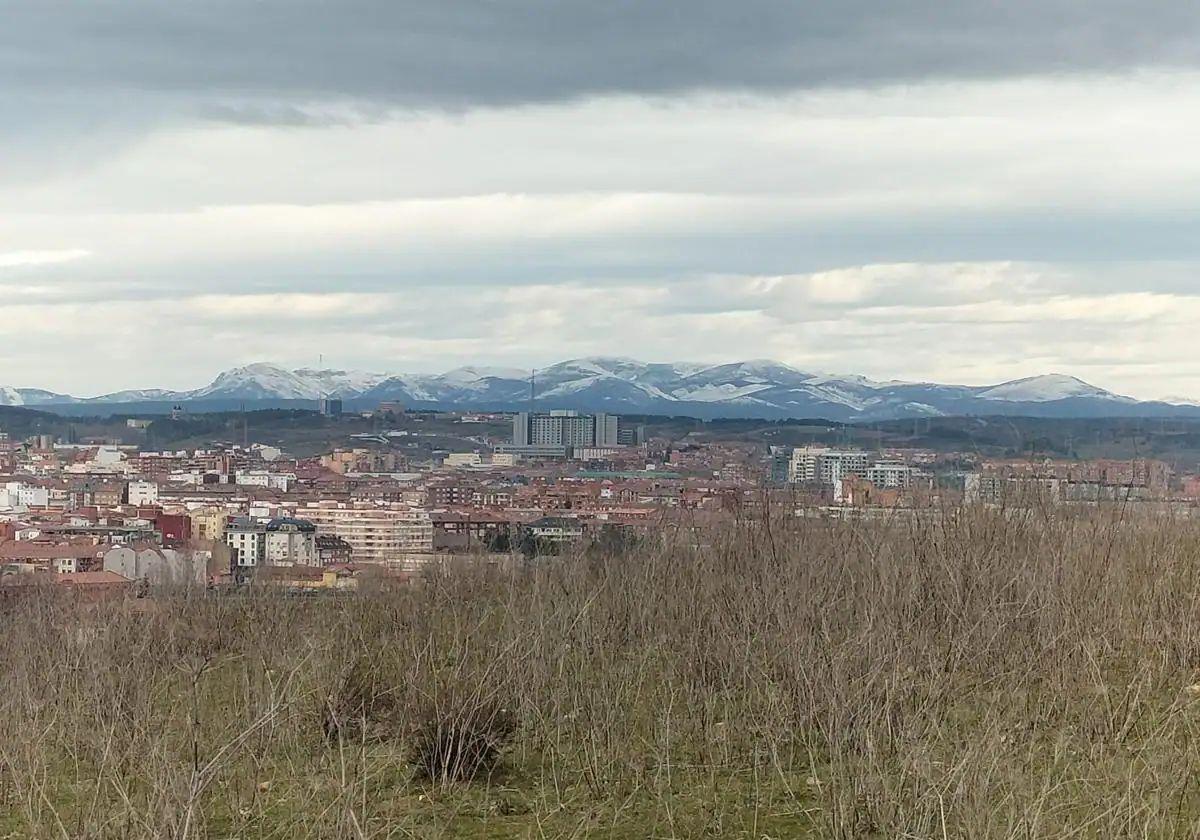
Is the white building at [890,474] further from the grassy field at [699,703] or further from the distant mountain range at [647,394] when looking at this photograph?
the distant mountain range at [647,394]

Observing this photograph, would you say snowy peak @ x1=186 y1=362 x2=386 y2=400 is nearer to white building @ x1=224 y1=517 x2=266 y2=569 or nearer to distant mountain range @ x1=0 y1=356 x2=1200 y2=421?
distant mountain range @ x1=0 y1=356 x2=1200 y2=421

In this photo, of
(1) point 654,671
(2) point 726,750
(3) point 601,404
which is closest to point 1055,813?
(2) point 726,750

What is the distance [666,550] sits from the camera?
10922 millimetres

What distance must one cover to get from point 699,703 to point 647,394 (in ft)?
134

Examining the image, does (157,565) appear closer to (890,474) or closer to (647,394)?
(890,474)

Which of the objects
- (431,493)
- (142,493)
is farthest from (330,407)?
(431,493)

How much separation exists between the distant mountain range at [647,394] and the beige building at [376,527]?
10.8m

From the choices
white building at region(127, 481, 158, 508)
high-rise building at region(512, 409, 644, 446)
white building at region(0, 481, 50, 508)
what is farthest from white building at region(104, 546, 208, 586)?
high-rise building at region(512, 409, 644, 446)

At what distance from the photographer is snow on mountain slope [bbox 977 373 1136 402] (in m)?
28.2

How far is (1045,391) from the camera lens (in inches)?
1167

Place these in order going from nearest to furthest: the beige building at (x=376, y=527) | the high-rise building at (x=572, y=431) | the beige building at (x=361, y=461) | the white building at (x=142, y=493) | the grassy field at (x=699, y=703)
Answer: the grassy field at (x=699, y=703) < the beige building at (x=376, y=527) < the white building at (x=142, y=493) < the beige building at (x=361, y=461) < the high-rise building at (x=572, y=431)

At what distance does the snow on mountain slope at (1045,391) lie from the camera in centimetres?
2824

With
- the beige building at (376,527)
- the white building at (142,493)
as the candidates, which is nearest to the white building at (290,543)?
the beige building at (376,527)

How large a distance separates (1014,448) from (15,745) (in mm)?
8848
